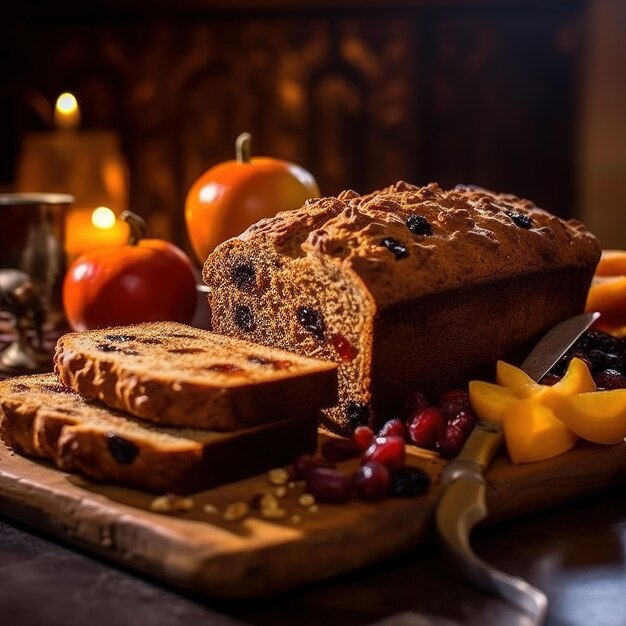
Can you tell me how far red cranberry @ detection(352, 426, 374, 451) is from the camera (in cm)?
221

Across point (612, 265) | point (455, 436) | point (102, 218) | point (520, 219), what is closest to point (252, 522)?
point (455, 436)

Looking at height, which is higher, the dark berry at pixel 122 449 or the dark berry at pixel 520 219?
the dark berry at pixel 520 219

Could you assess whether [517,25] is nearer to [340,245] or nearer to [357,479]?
[340,245]

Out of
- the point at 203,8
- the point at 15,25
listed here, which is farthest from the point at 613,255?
the point at 15,25

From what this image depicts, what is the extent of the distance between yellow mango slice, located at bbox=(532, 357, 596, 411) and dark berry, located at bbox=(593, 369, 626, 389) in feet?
0.77

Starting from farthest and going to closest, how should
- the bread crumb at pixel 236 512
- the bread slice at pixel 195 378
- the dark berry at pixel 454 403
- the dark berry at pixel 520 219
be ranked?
the dark berry at pixel 520 219 → the dark berry at pixel 454 403 → the bread slice at pixel 195 378 → the bread crumb at pixel 236 512

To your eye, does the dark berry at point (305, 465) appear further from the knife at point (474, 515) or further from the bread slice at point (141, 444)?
the knife at point (474, 515)

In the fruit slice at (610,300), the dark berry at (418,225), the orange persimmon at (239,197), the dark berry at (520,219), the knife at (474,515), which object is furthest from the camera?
the orange persimmon at (239,197)

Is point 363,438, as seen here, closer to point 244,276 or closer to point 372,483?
point 372,483

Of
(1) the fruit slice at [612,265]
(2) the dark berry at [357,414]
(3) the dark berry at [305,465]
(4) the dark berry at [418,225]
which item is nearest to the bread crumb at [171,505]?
(3) the dark berry at [305,465]

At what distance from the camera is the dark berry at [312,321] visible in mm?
2479

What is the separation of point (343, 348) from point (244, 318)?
336 millimetres

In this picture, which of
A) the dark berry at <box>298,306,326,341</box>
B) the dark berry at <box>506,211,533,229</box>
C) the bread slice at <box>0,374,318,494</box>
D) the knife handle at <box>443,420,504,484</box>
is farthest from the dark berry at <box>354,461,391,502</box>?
the dark berry at <box>506,211,533,229</box>

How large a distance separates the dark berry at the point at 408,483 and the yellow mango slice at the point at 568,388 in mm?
361
